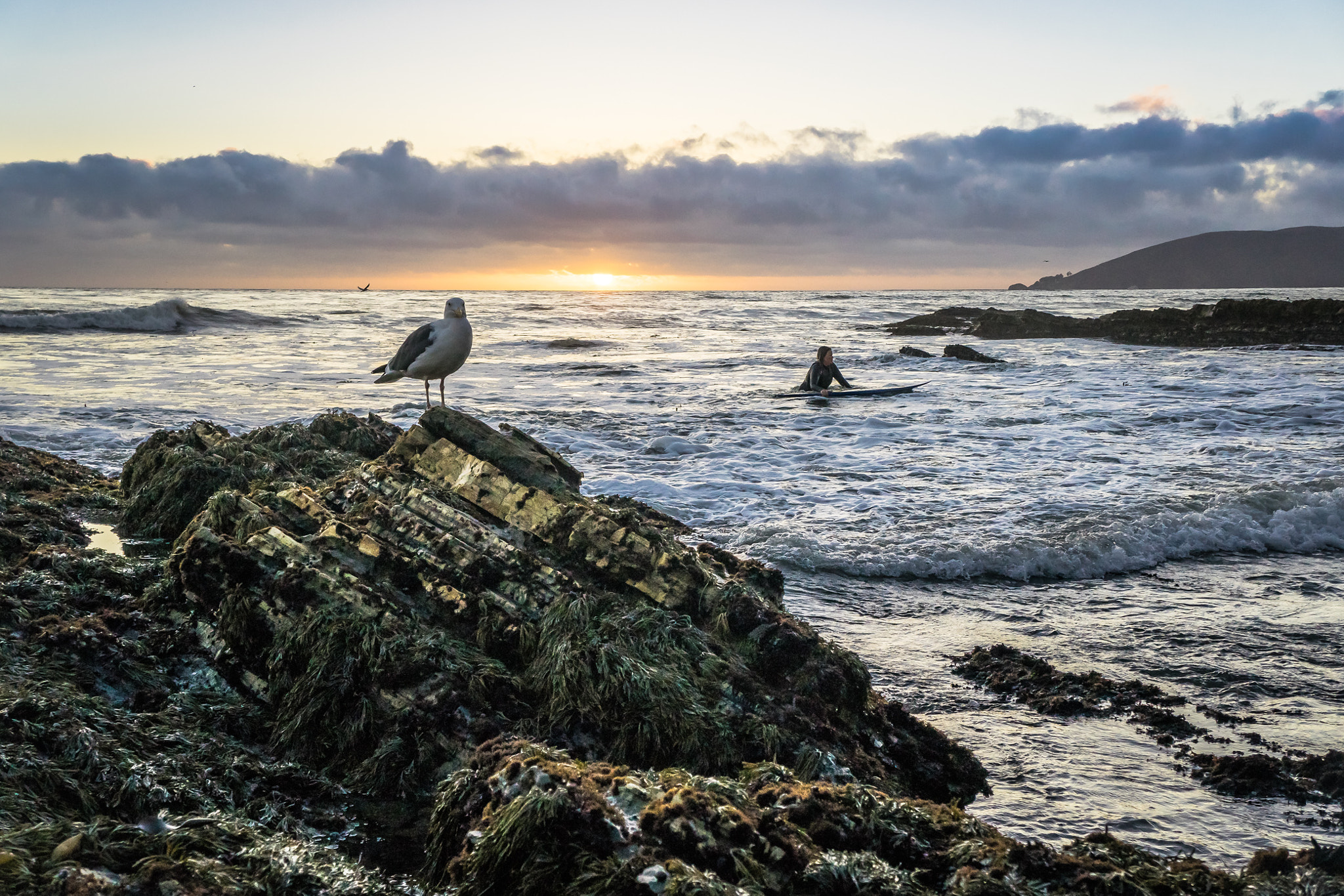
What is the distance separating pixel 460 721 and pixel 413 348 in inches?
205

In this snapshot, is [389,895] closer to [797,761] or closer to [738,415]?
[797,761]

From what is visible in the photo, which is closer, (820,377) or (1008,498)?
(1008,498)

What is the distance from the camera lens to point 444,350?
790cm

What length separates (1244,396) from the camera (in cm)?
1759

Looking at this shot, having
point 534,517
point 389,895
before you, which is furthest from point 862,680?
point 389,895

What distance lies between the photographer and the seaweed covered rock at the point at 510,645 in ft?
11.7

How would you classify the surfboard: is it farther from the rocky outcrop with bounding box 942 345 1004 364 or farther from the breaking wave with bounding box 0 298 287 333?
the breaking wave with bounding box 0 298 287 333

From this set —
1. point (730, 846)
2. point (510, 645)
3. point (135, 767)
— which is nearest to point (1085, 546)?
point (510, 645)

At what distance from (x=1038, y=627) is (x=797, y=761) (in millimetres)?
3118

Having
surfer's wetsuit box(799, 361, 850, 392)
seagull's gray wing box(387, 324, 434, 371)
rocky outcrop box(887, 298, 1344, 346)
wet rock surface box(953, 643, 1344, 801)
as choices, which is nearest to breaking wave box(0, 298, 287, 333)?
surfer's wetsuit box(799, 361, 850, 392)

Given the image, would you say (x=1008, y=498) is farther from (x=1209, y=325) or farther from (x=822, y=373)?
(x=1209, y=325)

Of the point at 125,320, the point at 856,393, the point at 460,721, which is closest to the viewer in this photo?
the point at 460,721

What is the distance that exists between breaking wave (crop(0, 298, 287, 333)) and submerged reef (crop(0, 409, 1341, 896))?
38.4m

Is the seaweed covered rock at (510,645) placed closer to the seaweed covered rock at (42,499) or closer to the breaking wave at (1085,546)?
the seaweed covered rock at (42,499)
